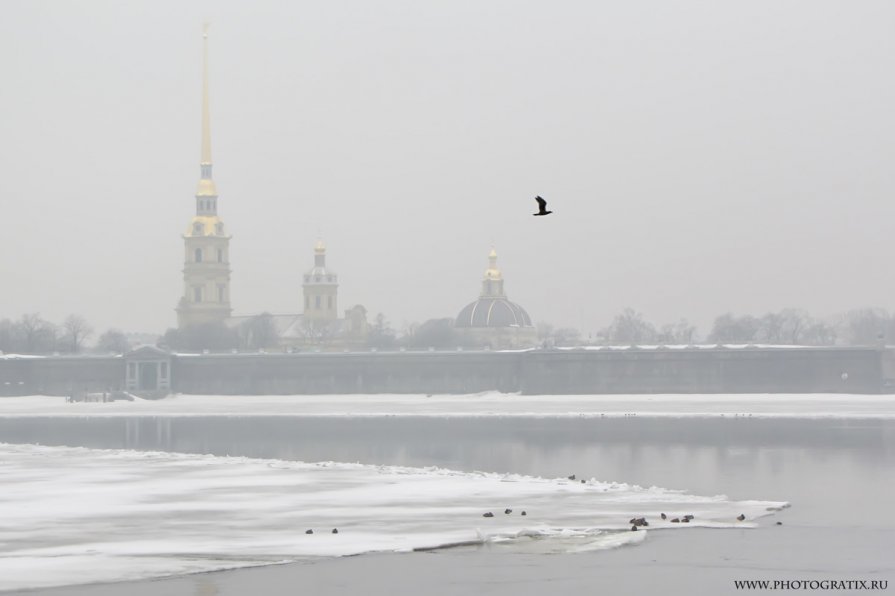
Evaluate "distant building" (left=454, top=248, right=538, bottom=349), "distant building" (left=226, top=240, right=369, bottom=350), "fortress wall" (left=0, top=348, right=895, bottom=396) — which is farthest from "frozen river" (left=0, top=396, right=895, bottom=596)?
"distant building" (left=454, top=248, right=538, bottom=349)

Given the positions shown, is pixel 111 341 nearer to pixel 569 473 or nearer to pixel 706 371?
pixel 706 371

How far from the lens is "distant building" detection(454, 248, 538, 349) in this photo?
157375 mm

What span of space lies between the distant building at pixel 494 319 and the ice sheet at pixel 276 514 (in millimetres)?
120129

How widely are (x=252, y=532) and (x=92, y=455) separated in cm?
1847

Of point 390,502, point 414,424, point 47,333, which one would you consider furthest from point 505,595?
point 47,333

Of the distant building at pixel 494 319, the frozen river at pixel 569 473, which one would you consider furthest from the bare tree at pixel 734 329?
the frozen river at pixel 569 473

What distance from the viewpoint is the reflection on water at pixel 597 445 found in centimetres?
3269

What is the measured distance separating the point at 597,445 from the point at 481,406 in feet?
117

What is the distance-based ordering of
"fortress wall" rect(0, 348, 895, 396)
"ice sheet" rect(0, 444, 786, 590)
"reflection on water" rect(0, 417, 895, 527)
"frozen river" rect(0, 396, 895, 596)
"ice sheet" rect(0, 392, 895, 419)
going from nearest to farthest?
1. "frozen river" rect(0, 396, 895, 596)
2. "ice sheet" rect(0, 444, 786, 590)
3. "reflection on water" rect(0, 417, 895, 527)
4. "ice sheet" rect(0, 392, 895, 419)
5. "fortress wall" rect(0, 348, 895, 396)

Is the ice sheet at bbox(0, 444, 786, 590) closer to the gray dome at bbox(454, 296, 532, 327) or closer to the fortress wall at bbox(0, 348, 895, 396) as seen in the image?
the fortress wall at bbox(0, 348, 895, 396)

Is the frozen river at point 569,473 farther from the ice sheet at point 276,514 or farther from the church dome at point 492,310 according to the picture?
the church dome at point 492,310

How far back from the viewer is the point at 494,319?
158750 millimetres

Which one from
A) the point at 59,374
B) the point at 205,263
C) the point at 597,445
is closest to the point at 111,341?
the point at 205,263

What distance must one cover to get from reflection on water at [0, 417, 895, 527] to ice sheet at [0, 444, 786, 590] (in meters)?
2.59
